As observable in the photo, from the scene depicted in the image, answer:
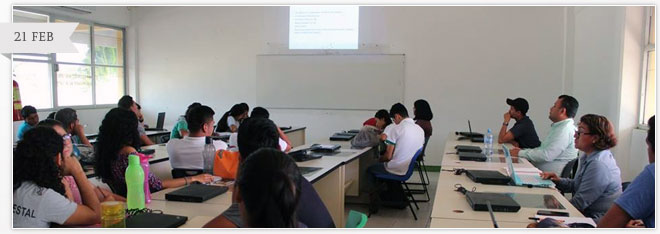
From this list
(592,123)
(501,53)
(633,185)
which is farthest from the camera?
(501,53)

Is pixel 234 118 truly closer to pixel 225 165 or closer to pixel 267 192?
pixel 225 165

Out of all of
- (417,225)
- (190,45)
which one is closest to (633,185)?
(417,225)

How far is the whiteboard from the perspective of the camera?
7.05m

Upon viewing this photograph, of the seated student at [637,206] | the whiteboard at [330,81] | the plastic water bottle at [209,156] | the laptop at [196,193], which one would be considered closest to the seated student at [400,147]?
the plastic water bottle at [209,156]

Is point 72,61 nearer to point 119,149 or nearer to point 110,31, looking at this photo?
point 110,31

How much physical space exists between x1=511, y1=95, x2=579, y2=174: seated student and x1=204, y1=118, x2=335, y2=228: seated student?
228 centimetres

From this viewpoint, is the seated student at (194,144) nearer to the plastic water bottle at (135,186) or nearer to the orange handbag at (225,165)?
the orange handbag at (225,165)

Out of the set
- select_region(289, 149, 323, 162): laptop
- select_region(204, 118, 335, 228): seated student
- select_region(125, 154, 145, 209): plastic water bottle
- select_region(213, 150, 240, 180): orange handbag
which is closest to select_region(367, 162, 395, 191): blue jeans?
select_region(289, 149, 323, 162): laptop

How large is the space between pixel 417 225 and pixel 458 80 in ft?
10.8

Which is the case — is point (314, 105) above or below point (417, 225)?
above

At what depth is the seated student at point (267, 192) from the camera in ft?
3.70

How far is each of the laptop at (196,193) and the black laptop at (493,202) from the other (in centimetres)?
115

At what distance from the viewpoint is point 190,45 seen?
7.91 metres

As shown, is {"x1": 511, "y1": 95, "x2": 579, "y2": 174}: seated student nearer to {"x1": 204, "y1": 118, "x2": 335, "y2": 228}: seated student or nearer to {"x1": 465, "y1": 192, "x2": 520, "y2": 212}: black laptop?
{"x1": 465, "y1": 192, "x2": 520, "y2": 212}: black laptop
